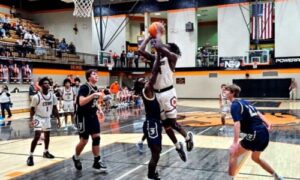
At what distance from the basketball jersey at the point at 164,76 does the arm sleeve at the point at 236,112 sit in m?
1.04

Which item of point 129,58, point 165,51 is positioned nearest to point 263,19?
point 129,58

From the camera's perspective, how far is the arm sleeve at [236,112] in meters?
4.38

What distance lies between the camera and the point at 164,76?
16.2ft

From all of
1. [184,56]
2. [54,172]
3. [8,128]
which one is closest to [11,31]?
[8,128]

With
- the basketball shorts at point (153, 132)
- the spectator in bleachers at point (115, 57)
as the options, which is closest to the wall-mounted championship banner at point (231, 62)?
the spectator in bleachers at point (115, 57)

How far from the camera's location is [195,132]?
10117mm

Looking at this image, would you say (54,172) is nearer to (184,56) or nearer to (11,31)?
(11,31)

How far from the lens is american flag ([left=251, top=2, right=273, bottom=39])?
28125 millimetres

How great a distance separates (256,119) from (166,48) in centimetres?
159

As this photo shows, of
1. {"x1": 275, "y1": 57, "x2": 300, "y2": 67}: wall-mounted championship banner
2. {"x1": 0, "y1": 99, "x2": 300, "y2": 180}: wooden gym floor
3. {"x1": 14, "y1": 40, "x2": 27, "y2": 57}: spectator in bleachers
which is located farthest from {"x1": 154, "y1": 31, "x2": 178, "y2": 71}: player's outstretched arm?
{"x1": 275, "y1": 57, "x2": 300, "y2": 67}: wall-mounted championship banner

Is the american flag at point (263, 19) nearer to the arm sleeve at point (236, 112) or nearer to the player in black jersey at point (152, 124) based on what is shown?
the arm sleeve at point (236, 112)

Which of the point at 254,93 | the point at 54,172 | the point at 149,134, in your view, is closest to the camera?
the point at 149,134

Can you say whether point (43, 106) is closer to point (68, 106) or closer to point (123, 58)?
point (68, 106)

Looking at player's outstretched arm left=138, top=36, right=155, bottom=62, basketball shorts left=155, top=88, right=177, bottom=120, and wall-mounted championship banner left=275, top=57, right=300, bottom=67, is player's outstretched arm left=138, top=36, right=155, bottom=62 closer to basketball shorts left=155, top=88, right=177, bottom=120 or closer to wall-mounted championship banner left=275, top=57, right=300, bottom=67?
basketball shorts left=155, top=88, right=177, bottom=120
